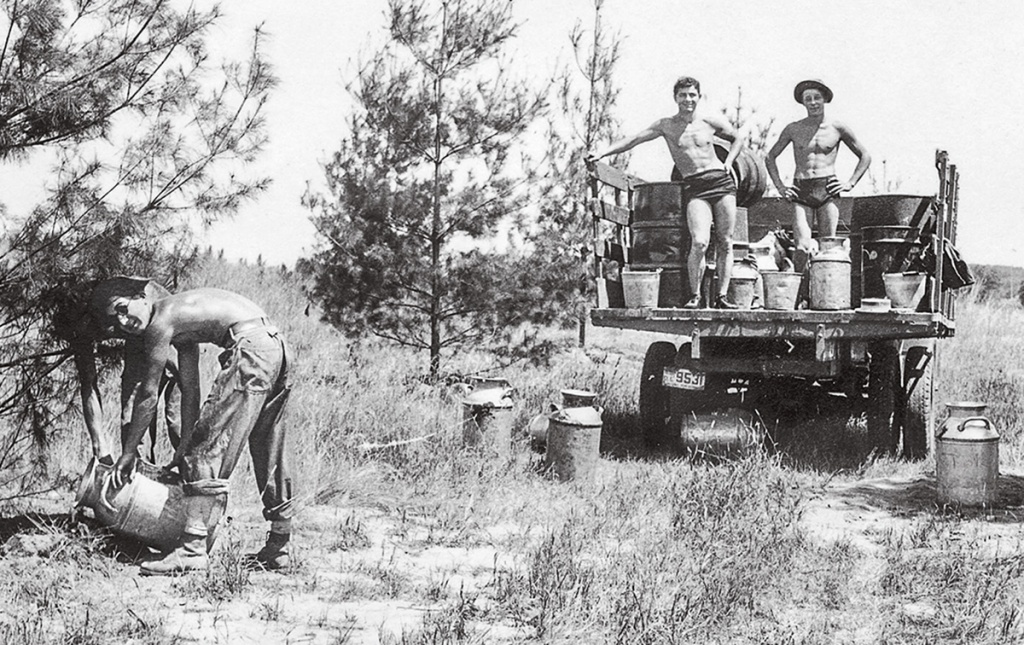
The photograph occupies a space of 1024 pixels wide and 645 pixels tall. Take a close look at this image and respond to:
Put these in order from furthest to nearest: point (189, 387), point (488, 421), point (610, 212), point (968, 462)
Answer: point (610, 212) → point (488, 421) → point (968, 462) → point (189, 387)

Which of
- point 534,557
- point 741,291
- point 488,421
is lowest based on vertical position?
point 534,557

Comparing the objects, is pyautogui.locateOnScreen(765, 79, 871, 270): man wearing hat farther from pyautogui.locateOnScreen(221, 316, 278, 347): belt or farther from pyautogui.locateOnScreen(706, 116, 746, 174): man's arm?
pyautogui.locateOnScreen(221, 316, 278, 347): belt

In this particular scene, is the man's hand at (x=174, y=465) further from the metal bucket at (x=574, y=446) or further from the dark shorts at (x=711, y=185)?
the dark shorts at (x=711, y=185)

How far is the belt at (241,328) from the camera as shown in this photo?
4613 mm

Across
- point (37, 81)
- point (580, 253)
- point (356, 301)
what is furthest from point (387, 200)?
point (37, 81)

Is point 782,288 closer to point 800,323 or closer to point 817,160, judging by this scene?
point 800,323

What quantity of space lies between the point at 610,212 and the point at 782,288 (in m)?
1.45

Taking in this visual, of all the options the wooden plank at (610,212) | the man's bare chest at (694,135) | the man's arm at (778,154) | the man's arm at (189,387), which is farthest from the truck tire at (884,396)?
the man's arm at (189,387)

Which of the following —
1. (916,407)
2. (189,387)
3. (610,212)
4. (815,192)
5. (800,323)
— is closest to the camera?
(189,387)

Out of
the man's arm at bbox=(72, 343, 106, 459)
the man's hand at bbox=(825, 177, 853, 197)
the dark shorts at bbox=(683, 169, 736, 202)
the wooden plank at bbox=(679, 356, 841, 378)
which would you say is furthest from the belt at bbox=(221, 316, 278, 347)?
the man's hand at bbox=(825, 177, 853, 197)

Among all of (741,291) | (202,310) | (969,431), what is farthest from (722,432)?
(202,310)

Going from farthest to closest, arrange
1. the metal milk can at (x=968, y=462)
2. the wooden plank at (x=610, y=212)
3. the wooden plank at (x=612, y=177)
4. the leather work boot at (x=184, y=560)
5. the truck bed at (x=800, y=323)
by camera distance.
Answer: the wooden plank at (x=612, y=177), the wooden plank at (x=610, y=212), the truck bed at (x=800, y=323), the metal milk can at (x=968, y=462), the leather work boot at (x=184, y=560)

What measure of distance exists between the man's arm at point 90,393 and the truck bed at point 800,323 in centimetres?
388

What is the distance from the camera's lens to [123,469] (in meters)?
4.57
